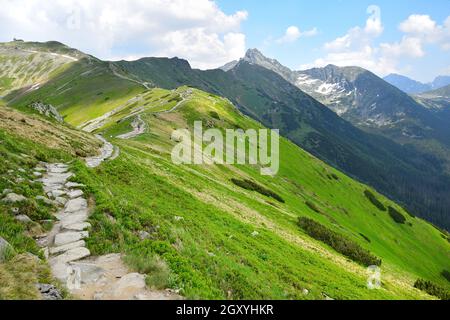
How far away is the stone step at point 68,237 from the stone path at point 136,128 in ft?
167

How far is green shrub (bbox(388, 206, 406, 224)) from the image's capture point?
119262 millimetres

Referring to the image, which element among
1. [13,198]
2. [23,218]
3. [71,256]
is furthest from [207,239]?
[13,198]

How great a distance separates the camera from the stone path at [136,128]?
66.0 metres

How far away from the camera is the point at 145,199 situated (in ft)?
83.9

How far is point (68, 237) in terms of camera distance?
47.6ft

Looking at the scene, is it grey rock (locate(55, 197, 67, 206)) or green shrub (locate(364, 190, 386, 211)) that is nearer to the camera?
grey rock (locate(55, 197, 67, 206))

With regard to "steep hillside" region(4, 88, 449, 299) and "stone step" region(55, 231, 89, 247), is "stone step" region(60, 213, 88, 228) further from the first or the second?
"stone step" region(55, 231, 89, 247)

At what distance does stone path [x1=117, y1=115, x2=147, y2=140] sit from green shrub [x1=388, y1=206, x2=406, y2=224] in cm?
9107

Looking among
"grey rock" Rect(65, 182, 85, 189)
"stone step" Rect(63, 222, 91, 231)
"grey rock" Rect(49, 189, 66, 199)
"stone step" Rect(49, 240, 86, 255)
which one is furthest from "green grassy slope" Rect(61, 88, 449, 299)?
Result: "grey rock" Rect(49, 189, 66, 199)

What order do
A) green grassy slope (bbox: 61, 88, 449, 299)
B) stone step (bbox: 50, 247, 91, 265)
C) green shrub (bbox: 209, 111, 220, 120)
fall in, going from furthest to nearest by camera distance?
green shrub (bbox: 209, 111, 220, 120) < green grassy slope (bbox: 61, 88, 449, 299) < stone step (bbox: 50, 247, 91, 265)
